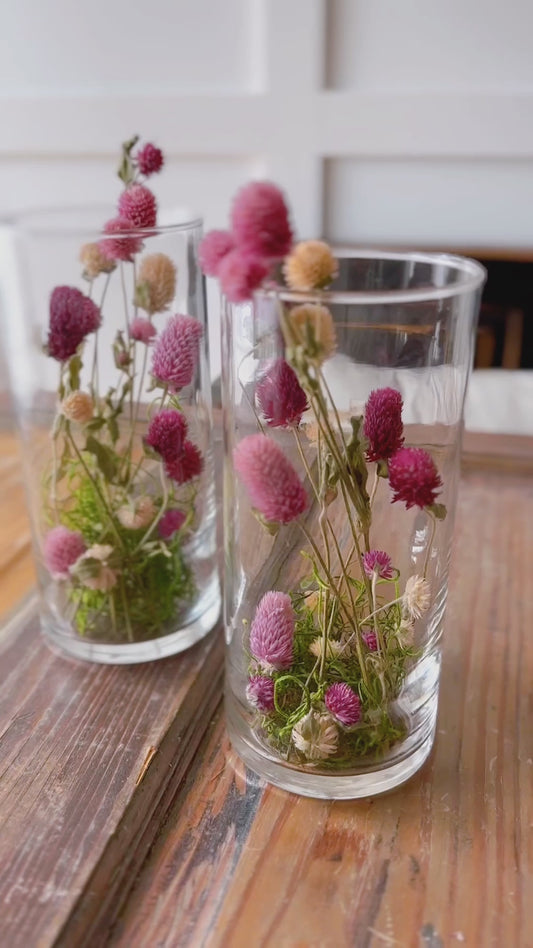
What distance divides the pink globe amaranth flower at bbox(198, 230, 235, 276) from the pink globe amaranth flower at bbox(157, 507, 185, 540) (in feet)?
0.56

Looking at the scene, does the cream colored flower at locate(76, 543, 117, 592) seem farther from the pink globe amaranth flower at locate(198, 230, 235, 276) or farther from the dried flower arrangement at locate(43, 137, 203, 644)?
the pink globe amaranth flower at locate(198, 230, 235, 276)

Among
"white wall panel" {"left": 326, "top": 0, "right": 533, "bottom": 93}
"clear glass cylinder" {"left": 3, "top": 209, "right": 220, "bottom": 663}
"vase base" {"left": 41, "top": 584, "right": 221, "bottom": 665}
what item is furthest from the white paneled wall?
"vase base" {"left": 41, "top": 584, "right": 221, "bottom": 665}

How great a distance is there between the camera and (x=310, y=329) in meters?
0.28

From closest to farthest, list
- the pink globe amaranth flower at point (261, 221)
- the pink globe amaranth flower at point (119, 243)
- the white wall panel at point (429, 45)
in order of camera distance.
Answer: the pink globe amaranth flower at point (261, 221), the pink globe amaranth flower at point (119, 243), the white wall panel at point (429, 45)

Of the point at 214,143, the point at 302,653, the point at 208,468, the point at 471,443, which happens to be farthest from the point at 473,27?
the point at 302,653

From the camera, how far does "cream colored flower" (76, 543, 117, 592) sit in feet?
1.32

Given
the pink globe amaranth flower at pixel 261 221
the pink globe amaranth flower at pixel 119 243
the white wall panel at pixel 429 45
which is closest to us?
the pink globe amaranth flower at pixel 261 221

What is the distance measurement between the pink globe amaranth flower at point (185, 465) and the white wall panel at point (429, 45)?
80cm

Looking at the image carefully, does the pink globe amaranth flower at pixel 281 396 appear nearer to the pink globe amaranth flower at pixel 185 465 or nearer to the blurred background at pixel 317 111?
the pink globe amaranth flower at pixel 185 465

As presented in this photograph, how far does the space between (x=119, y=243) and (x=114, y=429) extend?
0.09 m

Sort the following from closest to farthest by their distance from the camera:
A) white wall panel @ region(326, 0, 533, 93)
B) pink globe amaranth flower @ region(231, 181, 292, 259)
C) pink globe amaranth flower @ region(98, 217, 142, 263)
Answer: pink globe amaranth flower @ region(231, 181, 292, 259) < pink globe amaranth flower @ region(98, 217, 142, 263) < white wall panel @ region(326, 0, 533, 93)

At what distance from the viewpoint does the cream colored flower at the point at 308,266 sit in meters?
0.27

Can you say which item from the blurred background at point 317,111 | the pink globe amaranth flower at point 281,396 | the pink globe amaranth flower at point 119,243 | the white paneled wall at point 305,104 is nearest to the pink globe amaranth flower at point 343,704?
the pink globe amaranth flower at point 281,396

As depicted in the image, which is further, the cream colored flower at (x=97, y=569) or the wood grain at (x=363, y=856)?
the cream colored flower at (x=97, y=569)
